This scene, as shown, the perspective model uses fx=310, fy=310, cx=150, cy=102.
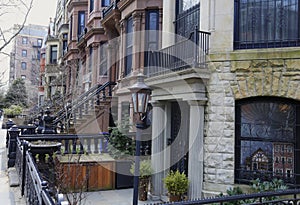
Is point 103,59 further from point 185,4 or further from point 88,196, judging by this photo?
point 88,196

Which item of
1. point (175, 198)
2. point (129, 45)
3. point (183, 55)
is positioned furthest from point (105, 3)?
point (175, 198)

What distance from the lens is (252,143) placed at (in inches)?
275

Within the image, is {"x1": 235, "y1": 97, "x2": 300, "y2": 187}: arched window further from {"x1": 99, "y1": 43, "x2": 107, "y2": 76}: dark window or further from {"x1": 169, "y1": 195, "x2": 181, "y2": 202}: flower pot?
{"x1": 99, "y1": 43, "x2": 107, "y2": 76}: dark window

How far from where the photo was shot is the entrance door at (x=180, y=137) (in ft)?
28.0

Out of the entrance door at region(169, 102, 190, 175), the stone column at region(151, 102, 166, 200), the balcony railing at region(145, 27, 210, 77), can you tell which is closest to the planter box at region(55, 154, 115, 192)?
the stone column at region(151, 102, 166, 200)

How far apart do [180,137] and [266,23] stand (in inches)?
146

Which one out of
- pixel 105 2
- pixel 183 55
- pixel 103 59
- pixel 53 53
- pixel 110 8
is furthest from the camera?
pixel 53 53

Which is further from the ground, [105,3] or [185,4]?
[105,3]

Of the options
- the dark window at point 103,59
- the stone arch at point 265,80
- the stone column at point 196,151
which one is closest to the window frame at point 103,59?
the dark window at point 103,59

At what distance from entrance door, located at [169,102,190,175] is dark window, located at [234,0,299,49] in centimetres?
249

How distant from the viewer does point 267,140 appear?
6812 mm

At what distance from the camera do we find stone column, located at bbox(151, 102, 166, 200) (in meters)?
8.55

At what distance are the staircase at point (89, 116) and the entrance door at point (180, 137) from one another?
18.5ft

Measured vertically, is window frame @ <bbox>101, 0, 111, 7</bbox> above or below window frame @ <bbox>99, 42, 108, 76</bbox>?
above
